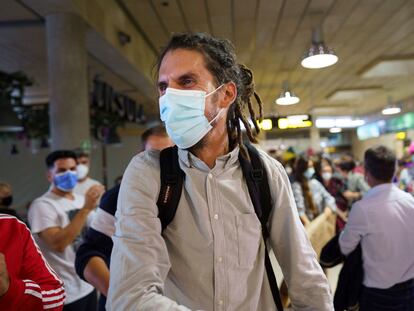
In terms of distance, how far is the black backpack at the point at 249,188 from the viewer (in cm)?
109

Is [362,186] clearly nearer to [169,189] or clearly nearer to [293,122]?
[293,122]

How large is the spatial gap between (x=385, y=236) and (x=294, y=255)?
5.10ft

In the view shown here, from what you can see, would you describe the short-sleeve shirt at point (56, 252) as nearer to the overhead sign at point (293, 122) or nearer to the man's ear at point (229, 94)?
the man's ear at point (229, 94)

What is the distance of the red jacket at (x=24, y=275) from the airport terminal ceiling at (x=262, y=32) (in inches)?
144

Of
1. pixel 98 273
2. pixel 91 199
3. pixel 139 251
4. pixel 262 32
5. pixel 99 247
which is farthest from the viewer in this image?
Answer: pixel 262 32

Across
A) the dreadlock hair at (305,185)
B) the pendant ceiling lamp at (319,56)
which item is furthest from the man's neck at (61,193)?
the pendant ceiling lamp at (319,56)

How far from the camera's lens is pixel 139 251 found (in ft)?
3.21

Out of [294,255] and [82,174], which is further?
[82,174]

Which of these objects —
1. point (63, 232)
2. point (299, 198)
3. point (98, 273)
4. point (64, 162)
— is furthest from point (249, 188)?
point (299, 198)

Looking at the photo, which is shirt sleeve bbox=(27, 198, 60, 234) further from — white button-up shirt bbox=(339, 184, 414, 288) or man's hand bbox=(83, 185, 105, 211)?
white button-up shirt bbox=(339, 184, 414, 288)

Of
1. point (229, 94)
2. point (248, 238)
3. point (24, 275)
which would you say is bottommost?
point (24, 275)

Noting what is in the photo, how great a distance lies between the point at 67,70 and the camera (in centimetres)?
462

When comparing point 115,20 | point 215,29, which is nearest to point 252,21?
point 215,29

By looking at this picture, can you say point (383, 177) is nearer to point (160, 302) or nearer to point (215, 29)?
point (160, 302)
